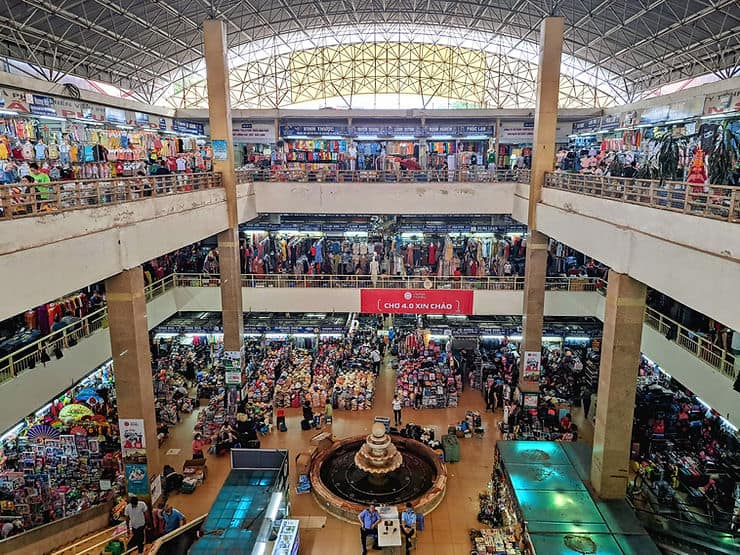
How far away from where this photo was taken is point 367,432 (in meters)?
14.6

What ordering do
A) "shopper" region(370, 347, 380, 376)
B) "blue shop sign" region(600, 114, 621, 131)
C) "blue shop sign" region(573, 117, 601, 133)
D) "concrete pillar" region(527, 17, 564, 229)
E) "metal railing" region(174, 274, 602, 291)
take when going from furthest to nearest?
"blue shop sign" region(573, 117, 601, 133) < "blue shop sign" region(600, 114, 621, 131) < "shopper" region(370, 347, 380, 376) < "metal railing" region(174, 274, 602, 291) < "concrete pillar" region(527, 17, 564, 229)

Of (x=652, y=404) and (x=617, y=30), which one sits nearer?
(x=652, y=404)

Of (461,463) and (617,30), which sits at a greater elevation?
(617,30)

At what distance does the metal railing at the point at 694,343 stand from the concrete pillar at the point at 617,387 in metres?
1.95

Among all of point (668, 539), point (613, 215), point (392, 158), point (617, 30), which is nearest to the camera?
point (668, 539)

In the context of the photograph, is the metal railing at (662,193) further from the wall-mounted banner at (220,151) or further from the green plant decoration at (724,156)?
the wall-mounted banner at (220,151)

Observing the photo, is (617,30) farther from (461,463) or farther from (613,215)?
(461,463)

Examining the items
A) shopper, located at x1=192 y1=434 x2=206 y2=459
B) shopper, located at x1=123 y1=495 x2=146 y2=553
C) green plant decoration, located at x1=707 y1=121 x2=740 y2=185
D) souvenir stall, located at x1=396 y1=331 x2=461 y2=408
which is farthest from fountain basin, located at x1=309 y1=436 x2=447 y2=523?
green plant decoration, located at x1=707 y1=121 x2=740 y2=185

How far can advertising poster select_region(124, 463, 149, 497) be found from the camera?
10.6 metres

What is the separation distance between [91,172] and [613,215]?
12.3 m

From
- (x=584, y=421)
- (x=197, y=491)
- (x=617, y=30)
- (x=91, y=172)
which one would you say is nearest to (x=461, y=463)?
(x=584, y=421)

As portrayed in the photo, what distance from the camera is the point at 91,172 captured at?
13.1 meters

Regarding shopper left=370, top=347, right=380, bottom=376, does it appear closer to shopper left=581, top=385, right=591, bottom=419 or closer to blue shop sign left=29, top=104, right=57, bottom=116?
shopper left=581, top=385, right=591, bottom=419

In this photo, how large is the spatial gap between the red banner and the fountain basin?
15.1 ft
